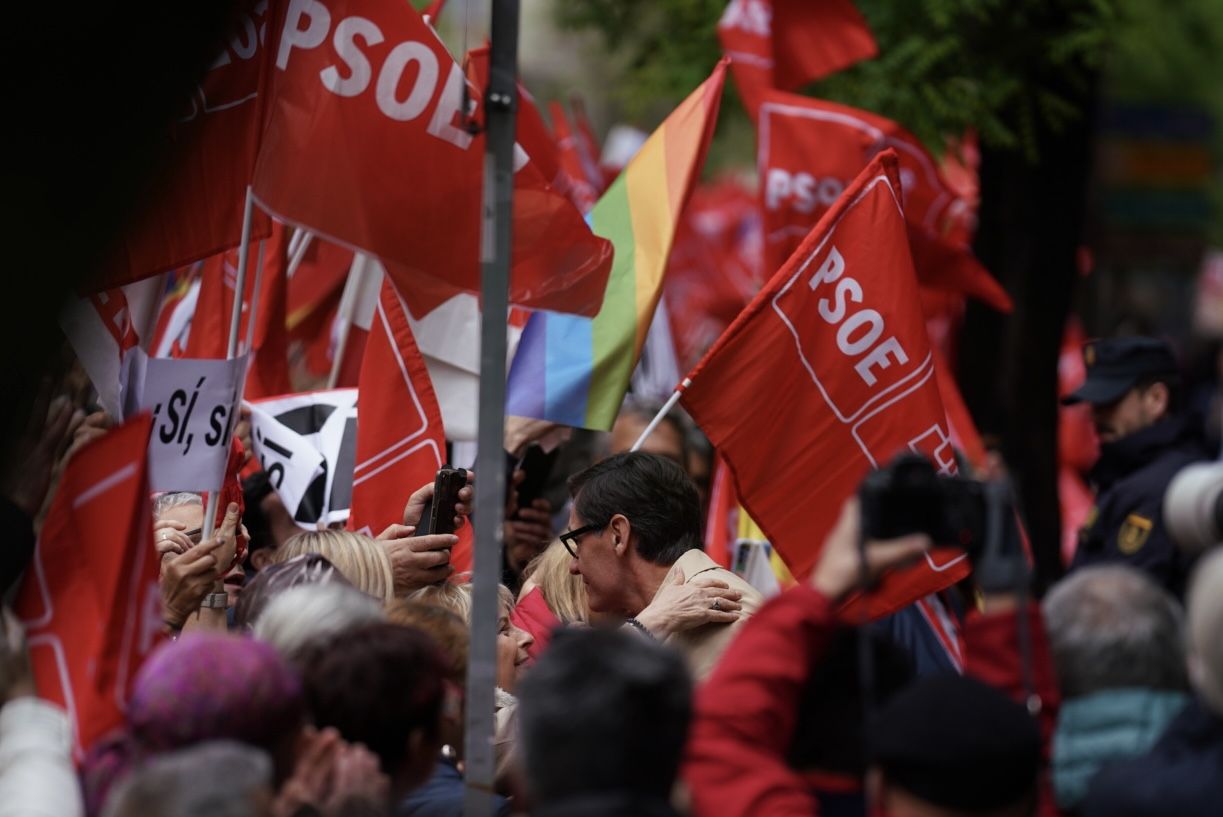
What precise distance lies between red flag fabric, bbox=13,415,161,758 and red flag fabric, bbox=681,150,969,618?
2.02 meters

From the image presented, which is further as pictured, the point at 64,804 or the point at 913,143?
the point at 913,143

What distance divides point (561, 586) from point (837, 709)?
2.31 metres

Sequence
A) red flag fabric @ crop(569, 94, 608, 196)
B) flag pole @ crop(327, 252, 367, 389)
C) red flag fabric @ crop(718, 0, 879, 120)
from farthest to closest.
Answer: red flag fabric @ crop(569, 94, 608, 196) → red flag fabric @ crop(718, 0, 879, 120) → flag pole @ crop(327, 252, 367, 389)

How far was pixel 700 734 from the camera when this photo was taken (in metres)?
3.50

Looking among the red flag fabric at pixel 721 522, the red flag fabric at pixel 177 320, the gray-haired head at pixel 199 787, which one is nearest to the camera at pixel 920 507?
the gray-haired head at pixel 199 787

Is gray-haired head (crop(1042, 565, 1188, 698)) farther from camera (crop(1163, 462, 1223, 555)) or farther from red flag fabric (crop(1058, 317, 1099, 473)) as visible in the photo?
red flag fabric (crop(1058, 317, 1099, 473))

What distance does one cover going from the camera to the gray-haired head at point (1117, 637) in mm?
3578

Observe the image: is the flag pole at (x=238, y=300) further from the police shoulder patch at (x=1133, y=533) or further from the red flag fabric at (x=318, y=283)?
the police shoulder patch at (x=1133, y=533)

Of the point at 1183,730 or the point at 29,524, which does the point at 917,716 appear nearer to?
the point at 1183,730

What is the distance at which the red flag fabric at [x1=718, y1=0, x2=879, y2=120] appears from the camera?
9.03 metres

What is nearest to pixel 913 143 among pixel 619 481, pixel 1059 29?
pixel 1059 29

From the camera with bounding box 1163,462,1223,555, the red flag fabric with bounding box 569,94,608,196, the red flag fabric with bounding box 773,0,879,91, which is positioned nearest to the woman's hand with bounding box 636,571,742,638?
the camera with bounding box 1163,462,1223,555

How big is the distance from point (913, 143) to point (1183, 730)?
5801mm

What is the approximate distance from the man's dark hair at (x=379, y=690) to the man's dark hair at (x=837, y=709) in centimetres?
72
